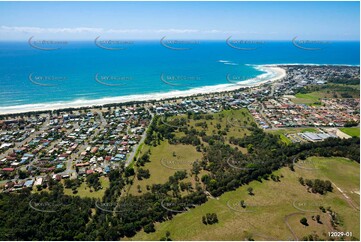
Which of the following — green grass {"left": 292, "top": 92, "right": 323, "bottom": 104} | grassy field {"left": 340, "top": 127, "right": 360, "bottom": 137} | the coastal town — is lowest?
the coastal town

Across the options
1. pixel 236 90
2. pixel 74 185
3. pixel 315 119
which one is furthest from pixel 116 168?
pixel 236 90

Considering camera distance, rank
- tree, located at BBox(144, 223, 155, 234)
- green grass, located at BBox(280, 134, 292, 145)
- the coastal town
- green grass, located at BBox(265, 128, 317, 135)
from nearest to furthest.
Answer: tree, located at BBox(144, 223, 155, 234) → the coastal town → green grass, located at BBox(280, 134, 292, 145) → green grass, located at BBox(265, 128, 317, 135)

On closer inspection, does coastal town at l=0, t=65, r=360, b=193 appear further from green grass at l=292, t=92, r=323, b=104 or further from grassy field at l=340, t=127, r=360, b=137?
grassy field at l=340, t=127, r=360, b=137

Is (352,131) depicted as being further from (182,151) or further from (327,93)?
(182,151)

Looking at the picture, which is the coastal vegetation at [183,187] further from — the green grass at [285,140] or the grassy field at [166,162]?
the green grass at [285,140]

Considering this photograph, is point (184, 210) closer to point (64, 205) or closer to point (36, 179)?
point (64, 205)

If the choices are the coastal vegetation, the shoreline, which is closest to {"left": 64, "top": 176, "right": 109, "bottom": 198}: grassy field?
the coastal vegetation
